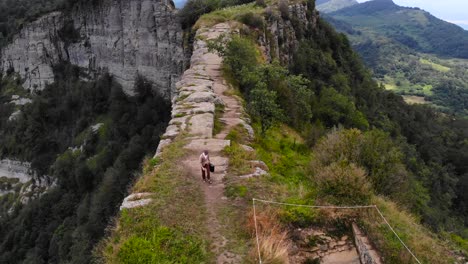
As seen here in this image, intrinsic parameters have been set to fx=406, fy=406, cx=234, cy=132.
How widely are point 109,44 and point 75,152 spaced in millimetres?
14801

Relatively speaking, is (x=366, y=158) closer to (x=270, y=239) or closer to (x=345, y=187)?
(x=345, y=187)

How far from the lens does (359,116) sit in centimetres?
3281

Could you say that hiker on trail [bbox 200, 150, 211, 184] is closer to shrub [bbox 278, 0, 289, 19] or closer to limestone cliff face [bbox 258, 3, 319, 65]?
limestone cliff face [bbox 258, 3, 319, 65]

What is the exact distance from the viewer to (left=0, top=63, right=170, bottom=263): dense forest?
1433 inches

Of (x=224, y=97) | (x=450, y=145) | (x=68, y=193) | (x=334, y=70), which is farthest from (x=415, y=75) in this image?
(x=224, y=97)

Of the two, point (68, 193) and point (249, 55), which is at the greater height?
point (249, 55)

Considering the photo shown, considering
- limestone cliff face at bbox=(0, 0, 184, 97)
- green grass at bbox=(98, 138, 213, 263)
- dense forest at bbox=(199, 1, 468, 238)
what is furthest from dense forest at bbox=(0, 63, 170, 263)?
green grass at bbox=(98, 138, 213, 263)

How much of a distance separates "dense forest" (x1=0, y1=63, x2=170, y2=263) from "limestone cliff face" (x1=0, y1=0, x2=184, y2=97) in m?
2.18

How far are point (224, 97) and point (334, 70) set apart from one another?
1067 inches

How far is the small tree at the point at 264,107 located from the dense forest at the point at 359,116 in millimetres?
40

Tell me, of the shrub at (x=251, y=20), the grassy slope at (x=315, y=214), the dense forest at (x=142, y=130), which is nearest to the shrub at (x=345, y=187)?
the grassy slope at (x=315, y=214)

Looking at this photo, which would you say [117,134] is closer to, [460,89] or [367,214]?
[367,214]

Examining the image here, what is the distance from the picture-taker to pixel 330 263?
380 inches

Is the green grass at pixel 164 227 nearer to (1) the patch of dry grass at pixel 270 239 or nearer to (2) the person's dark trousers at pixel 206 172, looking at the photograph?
(2) the person's dark trousers at pixel 206 172
